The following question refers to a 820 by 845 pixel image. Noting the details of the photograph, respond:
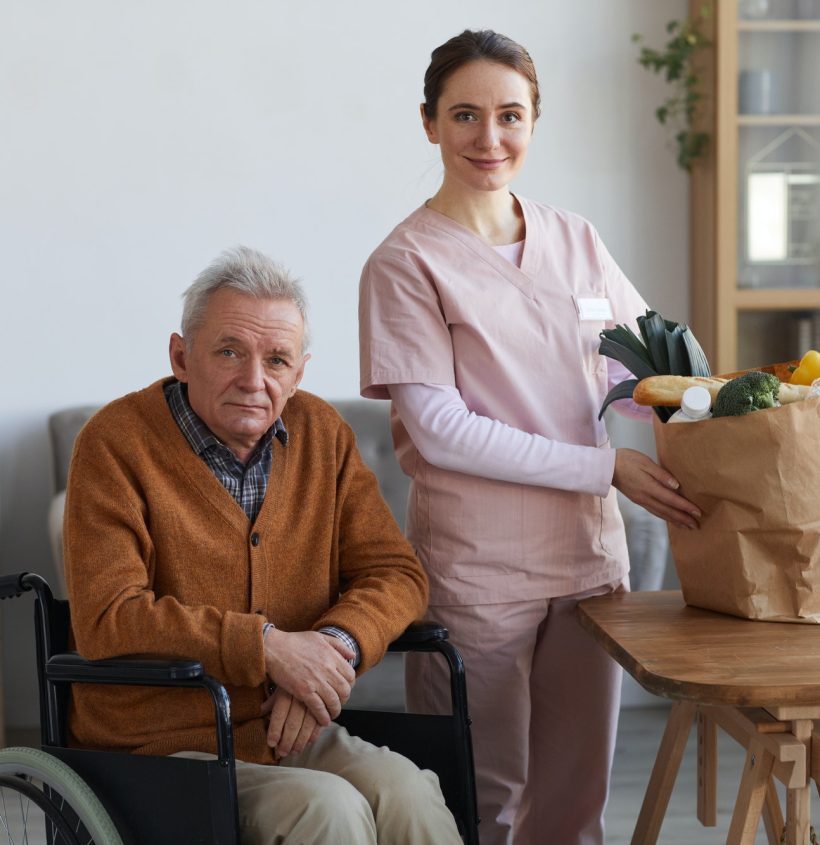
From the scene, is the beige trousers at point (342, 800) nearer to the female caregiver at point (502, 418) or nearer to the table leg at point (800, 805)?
the female caregiver at point (502, 418)

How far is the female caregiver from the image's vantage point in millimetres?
1768

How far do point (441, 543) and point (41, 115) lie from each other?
205 cm

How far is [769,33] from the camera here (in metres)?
3.26

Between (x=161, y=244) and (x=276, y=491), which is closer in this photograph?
(x=276, y=491)

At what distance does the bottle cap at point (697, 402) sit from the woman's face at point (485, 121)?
18.7 inches

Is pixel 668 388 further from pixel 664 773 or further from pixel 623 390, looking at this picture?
pixel 664 773

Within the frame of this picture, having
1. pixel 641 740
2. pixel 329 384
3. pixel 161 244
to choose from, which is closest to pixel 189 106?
pixel 161 244

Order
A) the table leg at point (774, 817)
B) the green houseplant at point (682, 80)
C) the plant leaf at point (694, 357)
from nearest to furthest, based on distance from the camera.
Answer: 1. the plant leaf at point (694, 357)
2. the table leg at point (774, 817)
3. the green houseplant at point (682, 80)

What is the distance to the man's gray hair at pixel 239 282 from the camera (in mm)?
1700

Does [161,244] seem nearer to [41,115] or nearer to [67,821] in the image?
[41,115]

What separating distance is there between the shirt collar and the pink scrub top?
162 mm

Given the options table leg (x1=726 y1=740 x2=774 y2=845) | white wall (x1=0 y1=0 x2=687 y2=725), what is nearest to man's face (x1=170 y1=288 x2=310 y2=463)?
table leg (x1=726 y1=740 x2=774 y2=845)

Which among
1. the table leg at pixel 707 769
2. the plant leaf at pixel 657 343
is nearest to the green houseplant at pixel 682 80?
the plant leaf at pixel 657 343

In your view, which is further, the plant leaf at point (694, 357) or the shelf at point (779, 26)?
the shelf at point (779, 26)
